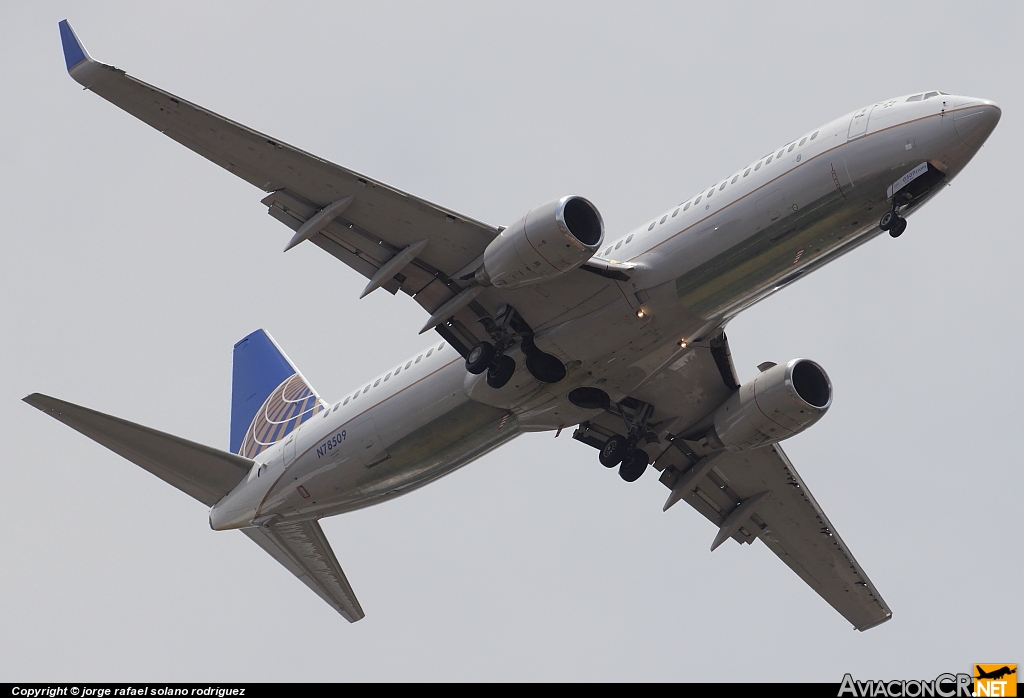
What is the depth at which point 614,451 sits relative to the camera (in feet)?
111

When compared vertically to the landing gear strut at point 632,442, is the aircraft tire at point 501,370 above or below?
above

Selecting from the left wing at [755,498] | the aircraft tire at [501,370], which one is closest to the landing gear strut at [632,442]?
the left wing at [755,498]

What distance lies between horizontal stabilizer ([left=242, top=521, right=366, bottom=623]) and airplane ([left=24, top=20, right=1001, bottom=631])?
56 millimetres

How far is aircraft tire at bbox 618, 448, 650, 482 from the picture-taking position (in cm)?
3372

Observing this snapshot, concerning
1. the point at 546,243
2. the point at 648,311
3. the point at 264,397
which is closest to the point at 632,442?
the point at 648,311

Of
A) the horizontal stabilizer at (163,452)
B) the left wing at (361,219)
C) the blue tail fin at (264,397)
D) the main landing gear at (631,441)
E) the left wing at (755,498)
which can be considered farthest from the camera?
the blue tail fin at (264,397)

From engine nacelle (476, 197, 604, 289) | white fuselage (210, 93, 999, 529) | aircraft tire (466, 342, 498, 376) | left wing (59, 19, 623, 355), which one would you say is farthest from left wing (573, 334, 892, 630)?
engine nacelle (476, 197, 604, 289)

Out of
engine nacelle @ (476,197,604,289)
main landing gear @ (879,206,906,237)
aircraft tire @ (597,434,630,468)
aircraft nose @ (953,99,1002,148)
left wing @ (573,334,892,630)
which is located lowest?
left wing @ (573,334,892,630)

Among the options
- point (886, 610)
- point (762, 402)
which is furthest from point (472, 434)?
point (886, 610)

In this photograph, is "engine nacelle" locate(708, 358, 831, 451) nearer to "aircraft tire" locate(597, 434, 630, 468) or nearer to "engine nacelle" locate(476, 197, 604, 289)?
"aircraft tire" locate(597, 434, 630, 468)

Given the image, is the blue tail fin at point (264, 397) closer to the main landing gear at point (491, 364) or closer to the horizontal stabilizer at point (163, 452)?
the horizontal stabilizer at point (163, 452)

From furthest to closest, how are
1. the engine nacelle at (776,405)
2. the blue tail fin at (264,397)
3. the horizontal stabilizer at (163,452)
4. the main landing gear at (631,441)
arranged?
the blue tail fin at (264,397)
the main landing gear at (631,441)
the engine nacelle at (776,405)
the horizontal stabilizer at (163,452)

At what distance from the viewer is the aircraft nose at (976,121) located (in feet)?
83.3

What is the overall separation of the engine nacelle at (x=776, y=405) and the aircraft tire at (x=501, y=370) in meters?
6.70
